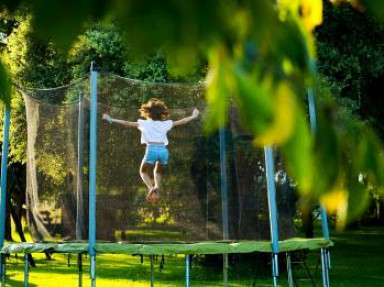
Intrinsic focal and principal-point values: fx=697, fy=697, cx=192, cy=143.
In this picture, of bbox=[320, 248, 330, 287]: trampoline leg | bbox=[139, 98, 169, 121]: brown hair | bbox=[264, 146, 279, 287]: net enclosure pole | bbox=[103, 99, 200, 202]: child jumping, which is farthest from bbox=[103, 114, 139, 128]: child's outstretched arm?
bbox=[320, 248, 330, 287]: trampoline leg

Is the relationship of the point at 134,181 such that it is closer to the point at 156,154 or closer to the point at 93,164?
the point at 156,154

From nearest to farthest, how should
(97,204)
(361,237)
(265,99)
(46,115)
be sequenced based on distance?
(265,99), (97,204), (46,115), (361,237)

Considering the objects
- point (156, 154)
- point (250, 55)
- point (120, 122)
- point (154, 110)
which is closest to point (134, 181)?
point (156, 154)

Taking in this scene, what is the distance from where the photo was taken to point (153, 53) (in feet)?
2.22

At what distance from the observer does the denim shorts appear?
661cm

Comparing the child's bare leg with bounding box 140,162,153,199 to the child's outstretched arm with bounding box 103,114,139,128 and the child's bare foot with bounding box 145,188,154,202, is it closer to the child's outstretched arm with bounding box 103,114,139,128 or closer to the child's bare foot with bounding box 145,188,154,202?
the child's bare foot with bounding box 145,188,154,202

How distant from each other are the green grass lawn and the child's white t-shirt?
2.62 metres

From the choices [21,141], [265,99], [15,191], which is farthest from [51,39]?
[15,191]

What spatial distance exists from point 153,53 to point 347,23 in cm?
1142

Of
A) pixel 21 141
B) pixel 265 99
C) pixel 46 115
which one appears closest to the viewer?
pixel 265 99

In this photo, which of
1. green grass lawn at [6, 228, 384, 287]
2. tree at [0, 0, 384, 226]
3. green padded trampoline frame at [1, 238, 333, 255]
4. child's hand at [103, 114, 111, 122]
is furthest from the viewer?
green grass lawn at [6, 228, 384, 287]

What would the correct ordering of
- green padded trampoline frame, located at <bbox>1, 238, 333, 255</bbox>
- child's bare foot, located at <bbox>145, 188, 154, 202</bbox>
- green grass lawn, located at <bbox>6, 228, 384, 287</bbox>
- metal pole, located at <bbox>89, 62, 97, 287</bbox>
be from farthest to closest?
1. green grass lawn, located at <bbox>6, 228, 384, 287</bbox>
2. child's bare foot, located at <bbox>145, 188, 154, 202</bbox>
3. metal pole, located at <bbox>89, 62, 97, 287</bbox>
4. green padded trampoline frame, located at <bbox>1, 238, 333, 255</bbox>

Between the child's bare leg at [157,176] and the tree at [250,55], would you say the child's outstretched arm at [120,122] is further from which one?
the tree at [250,55]

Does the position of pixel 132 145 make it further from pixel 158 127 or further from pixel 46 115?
pixel 46 115
